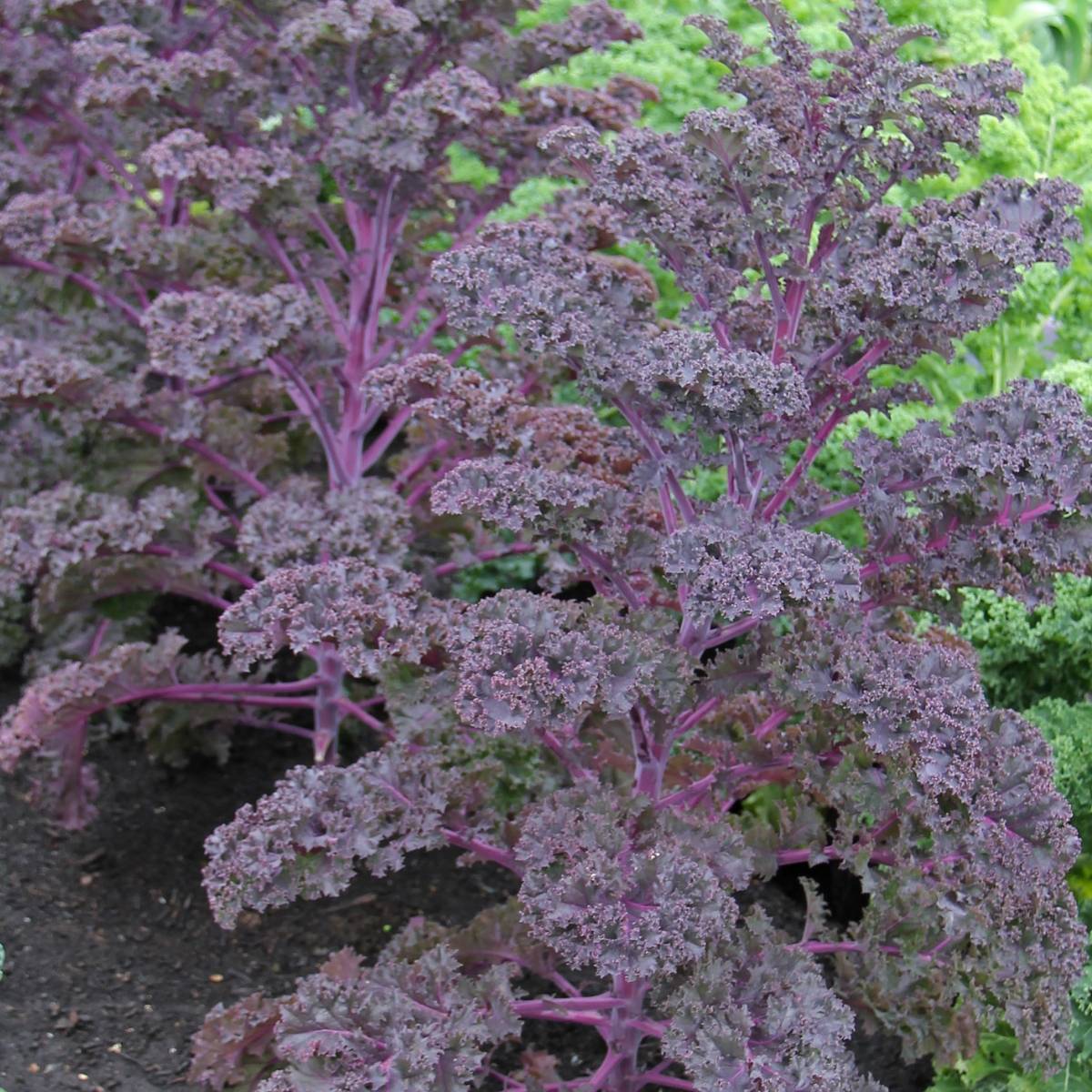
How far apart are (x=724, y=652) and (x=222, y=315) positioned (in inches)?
56.1

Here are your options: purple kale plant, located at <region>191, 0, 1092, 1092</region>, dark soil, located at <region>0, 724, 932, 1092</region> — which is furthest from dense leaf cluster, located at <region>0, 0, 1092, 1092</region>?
dark soil, located at <region>0, 724, 932, 1092</region>

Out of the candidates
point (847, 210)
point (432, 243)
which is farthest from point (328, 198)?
point (847, 210)

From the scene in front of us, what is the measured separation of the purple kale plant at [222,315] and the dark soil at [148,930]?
15 cm

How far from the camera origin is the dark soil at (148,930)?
2770 millimetres

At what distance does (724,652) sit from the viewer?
8.23 feet

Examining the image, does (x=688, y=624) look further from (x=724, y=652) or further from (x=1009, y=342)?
(x=1009, y=342)

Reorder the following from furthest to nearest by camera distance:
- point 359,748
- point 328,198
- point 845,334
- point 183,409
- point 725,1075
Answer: point 328,198, point 359,748, point 183,409, point 845,334, point 725,1075

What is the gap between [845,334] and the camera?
7.85 ft

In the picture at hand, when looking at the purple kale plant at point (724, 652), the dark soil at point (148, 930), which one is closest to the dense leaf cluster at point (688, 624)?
the purple kale plant at point (724, 652)

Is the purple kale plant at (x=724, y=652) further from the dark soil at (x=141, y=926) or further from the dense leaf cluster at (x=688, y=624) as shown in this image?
the dark soil at (x=141, y=926)

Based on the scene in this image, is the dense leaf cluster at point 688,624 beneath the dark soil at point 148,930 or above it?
above

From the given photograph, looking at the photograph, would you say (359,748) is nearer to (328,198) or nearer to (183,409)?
(183,409)

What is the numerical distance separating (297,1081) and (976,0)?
4.87 m

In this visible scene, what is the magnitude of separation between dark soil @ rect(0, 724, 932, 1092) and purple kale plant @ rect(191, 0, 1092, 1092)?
337 mm
